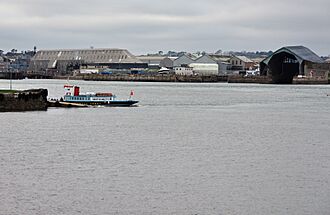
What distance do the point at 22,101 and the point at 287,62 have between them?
9165 cm

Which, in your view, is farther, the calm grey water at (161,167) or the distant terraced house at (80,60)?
the distant terraced house at (80,60)

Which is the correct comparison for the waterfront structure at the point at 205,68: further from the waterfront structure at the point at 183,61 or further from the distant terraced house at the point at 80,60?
the distant terraced house at the point at 80,60

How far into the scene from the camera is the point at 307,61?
12188cm

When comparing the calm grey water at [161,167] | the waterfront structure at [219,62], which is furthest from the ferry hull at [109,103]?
the waterfront structure at [219,62]

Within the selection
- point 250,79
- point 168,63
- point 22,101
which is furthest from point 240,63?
point 22,101

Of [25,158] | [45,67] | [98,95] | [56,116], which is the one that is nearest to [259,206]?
[25,158]

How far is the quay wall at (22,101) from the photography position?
137 ft

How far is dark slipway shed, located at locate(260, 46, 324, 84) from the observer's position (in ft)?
397

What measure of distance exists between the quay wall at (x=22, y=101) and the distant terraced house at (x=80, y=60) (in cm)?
12299

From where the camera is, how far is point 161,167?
72.3 feet

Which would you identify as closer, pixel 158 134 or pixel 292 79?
pixel 158 134

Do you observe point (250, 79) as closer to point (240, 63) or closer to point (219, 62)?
point (219, 62)

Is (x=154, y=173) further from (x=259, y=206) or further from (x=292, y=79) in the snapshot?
(x=292, y=79)

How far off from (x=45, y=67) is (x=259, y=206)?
570 ft
